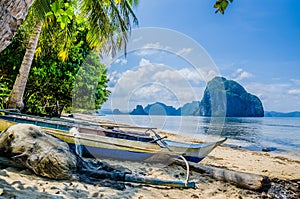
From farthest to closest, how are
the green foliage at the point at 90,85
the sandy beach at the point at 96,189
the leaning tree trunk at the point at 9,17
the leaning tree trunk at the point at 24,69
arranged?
the green foliage at the point at 90,85
the leaning tree trunk at the point at 24,69
the sandy beach at the point at 96,189
the leaning tree trunk at the point at 9,17

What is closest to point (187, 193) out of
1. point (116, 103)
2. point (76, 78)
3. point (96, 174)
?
point (96, 174)

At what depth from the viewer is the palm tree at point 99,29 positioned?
615 cm

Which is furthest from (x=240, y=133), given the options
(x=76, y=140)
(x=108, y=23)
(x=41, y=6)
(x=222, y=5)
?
(x=222, y=5)

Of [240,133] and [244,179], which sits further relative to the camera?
[240,133]

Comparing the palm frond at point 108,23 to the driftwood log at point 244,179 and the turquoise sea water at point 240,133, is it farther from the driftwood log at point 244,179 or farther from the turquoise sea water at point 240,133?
the driftwood log at point 244,179

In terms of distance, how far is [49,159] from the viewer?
302cm

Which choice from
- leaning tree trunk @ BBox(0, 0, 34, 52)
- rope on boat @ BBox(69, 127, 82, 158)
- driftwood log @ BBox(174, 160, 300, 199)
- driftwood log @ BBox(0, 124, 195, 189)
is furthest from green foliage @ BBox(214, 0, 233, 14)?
rope on boat @ BBox(69, 127, 82, 158)

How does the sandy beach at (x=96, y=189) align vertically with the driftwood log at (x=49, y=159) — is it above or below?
below

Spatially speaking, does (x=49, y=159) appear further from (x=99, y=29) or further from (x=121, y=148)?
(x=99, y=29)

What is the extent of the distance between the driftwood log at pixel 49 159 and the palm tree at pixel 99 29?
3.31 meters

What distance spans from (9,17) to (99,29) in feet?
20.6

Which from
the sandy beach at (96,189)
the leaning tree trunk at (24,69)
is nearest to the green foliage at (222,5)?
the sandy beach at (96,189)

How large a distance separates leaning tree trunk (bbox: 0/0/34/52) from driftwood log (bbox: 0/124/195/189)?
2467 millimetres

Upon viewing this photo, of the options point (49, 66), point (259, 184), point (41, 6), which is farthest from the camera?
point (49, 66)
